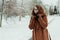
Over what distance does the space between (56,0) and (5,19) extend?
6328mm

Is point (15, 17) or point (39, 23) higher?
point (39, 23)

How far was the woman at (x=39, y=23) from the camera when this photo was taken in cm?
337

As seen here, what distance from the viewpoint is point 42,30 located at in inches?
140

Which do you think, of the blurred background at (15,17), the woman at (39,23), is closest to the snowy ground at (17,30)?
the blurred background at (15,17)

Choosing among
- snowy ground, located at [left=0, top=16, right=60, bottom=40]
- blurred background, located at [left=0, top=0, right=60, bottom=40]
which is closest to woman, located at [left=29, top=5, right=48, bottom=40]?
snowy ground, located at [left=0, top=16, right=60, bottom=40]

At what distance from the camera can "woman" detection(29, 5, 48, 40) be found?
3373mm

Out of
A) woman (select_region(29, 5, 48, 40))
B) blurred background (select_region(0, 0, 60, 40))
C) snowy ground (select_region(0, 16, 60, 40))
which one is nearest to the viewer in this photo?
woman (select_region(29, 5, 48, 40))

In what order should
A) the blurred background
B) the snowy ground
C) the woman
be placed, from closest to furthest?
the woman → the snowy ground → the blurred background

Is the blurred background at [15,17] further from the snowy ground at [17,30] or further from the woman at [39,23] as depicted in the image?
the woman at [39,23]

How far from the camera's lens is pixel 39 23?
136 inches

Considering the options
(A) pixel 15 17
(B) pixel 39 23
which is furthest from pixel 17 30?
(B) pixel 39 23

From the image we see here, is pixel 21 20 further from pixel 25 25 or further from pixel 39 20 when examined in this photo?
pixel 39 20

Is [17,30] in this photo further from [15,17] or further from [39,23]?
[39,23]

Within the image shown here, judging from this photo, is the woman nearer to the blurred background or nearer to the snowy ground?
the snowy ground
